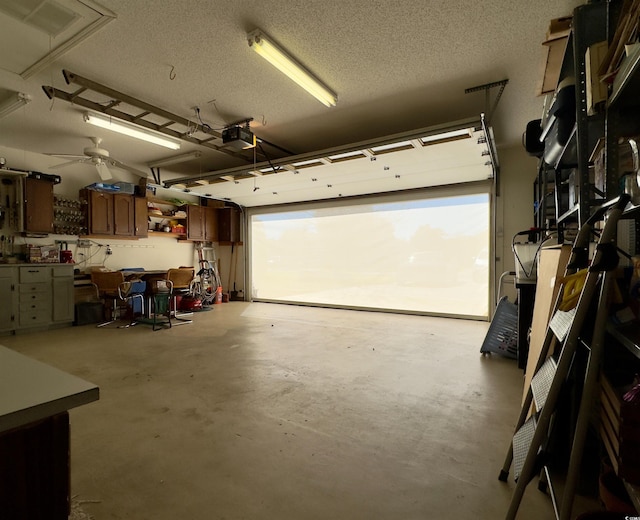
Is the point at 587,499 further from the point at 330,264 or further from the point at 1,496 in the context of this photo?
the point at 330,264

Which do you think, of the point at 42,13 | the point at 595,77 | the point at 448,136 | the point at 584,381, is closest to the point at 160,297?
the point at 42,13

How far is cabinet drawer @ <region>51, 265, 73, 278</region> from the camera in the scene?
207 inches

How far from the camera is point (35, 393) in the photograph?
2.37 feet

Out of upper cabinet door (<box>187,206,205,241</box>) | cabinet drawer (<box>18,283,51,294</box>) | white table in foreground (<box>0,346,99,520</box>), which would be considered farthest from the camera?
upper cabinet door (<box>187,206,205,241</box>)

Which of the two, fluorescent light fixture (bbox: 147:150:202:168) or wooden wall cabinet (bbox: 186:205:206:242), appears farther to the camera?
wooden wall cabinet (bbox: 186:205:206:242)

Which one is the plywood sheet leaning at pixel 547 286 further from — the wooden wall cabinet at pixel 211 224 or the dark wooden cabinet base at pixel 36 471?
the wooden wall cabinet at pixel 211 224

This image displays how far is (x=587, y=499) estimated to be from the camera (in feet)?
4.97

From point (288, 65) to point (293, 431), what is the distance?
2940 millimetres

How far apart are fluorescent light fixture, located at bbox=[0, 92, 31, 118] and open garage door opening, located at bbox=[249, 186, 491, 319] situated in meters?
5.24

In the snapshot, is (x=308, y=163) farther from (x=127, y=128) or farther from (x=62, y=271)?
(x=62, y=271)

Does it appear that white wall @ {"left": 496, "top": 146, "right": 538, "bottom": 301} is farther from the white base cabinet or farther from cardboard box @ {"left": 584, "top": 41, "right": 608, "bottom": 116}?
the white base cabinet

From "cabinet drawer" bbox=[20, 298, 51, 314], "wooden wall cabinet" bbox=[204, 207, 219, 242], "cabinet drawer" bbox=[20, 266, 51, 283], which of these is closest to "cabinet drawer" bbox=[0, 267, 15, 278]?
"cabinet drawer" bbox=[20, 266, 51, 283]

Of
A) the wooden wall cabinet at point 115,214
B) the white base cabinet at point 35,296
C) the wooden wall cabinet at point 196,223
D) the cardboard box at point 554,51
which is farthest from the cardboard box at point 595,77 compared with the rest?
the wooden wall cabinet at point 196,223

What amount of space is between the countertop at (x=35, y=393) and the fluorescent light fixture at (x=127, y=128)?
3.92m
